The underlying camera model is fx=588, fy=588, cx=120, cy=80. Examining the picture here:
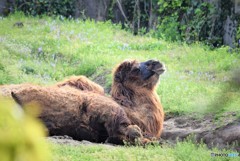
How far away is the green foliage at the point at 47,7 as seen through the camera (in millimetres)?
19078

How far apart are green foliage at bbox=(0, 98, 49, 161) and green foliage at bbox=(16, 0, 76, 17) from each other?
18377 millimetres

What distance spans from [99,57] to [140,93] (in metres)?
5.17

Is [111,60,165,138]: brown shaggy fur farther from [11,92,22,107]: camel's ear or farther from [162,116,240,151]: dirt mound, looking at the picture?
[11,92,22,107]: camel's ear

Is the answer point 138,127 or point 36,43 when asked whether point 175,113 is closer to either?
point 138,127

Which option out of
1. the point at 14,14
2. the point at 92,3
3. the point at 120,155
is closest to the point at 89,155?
the point at 120,155

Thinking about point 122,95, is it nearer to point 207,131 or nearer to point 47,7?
point 207,131

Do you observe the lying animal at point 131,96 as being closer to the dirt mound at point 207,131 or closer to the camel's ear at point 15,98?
the camel's ear at point 15,98

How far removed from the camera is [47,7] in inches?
759

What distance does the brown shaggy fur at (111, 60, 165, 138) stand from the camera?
23.0 feet

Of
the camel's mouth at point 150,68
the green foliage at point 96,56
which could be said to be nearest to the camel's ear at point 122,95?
the camel's mouth at point 150,68

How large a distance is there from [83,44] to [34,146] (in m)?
13.4

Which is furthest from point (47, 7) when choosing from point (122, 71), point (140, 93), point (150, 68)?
point (140, 93)

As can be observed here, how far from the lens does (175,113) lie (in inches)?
328

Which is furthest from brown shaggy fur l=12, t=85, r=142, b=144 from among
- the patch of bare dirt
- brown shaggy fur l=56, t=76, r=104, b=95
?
brown shaggy fur l=56, t=76, r=104, b=95
